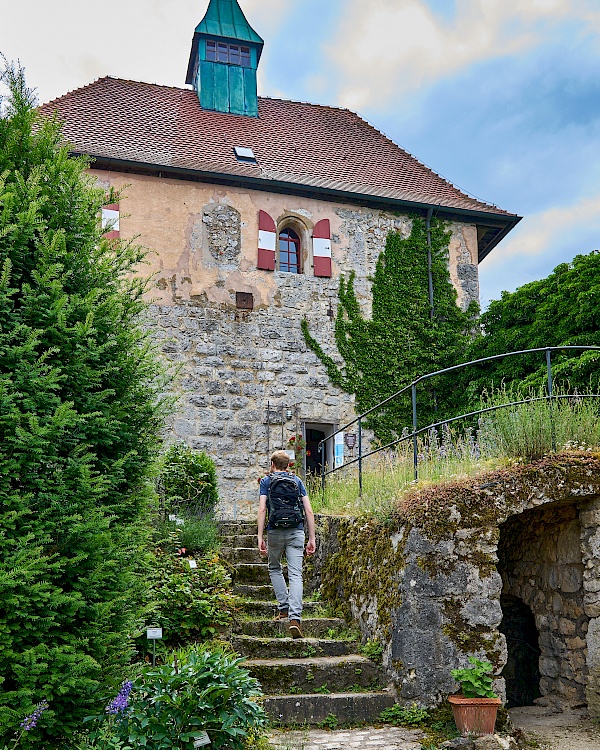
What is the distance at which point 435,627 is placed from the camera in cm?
621

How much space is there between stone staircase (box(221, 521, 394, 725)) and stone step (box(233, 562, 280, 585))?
0.33m

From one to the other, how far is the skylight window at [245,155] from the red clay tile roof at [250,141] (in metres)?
0.13

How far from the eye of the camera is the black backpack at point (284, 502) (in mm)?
6930

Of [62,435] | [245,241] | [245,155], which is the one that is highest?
[245,155]

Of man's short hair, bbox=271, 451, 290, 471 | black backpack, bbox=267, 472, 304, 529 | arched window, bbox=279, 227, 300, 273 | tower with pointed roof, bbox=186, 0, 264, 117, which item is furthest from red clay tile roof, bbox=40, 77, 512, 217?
black backpack, bbox=267, 472, 304, 529

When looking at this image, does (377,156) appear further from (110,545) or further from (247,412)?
(110,545)

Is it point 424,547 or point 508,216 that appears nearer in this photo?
point 424,547

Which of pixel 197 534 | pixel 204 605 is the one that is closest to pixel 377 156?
pixel 197 534

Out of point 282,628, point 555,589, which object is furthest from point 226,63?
point 555,589

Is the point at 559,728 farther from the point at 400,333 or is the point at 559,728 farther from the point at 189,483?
the point at 400,333

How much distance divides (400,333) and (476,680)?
8.77 metres

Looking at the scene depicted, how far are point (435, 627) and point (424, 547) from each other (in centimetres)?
64

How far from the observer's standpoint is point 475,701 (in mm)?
5723

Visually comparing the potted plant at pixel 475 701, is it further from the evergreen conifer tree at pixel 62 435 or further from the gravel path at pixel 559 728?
the evergreen conifer tree at pixel 62 435
